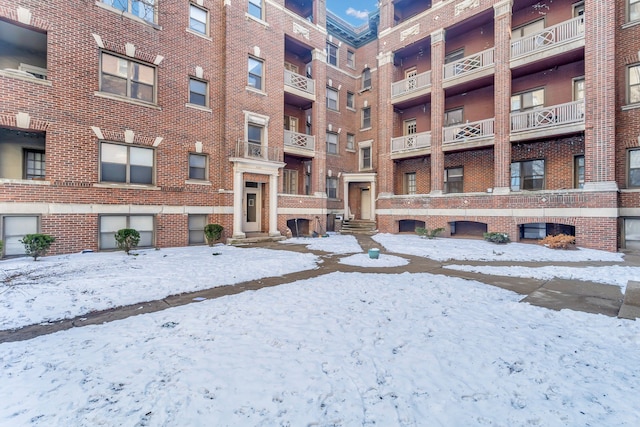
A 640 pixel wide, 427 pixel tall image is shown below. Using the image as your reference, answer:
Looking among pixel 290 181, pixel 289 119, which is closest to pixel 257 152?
pixel 290 181

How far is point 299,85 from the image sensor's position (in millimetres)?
18297

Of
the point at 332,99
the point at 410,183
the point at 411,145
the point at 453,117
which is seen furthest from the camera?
the point at 332,99

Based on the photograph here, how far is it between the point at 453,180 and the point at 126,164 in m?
17.7

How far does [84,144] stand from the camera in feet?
35.4

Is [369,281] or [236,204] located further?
[236,204]

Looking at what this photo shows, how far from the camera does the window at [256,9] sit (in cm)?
1567

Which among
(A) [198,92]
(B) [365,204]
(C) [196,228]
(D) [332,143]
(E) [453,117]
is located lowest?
(C) [196,228]

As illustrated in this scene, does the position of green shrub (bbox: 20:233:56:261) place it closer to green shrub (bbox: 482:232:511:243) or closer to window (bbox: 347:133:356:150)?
green shrub (bbox: 482:232:511:243)

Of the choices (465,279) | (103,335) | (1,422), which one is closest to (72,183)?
(103,335)

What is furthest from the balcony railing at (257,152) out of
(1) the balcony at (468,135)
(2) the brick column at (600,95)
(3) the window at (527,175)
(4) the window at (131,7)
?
(2) the brick column at (600,95)

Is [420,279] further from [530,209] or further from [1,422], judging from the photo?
[530,209]

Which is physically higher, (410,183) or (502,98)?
(502,98)

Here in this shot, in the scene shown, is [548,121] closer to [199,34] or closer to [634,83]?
[634,83]

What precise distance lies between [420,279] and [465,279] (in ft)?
3.77
